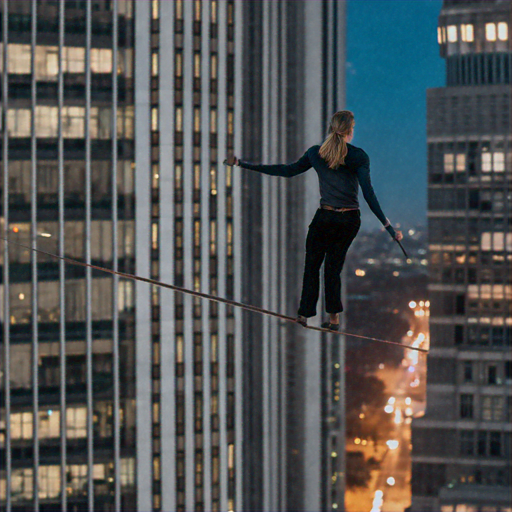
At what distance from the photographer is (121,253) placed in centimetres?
9075

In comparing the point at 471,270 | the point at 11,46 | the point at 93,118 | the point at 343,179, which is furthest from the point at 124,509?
the point at 343,179

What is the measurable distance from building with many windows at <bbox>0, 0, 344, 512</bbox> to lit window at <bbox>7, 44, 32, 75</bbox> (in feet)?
0.62

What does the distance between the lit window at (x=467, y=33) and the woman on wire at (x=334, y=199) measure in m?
124

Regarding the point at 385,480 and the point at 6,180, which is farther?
the point at 385,480

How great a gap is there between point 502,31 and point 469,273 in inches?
1477

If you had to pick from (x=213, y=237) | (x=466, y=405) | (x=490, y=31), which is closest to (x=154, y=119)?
(x=213, y=237)

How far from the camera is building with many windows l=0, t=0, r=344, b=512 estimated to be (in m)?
87.3

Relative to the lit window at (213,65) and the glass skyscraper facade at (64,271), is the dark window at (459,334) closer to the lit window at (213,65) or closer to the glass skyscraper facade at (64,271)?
the lit window at (213,65)

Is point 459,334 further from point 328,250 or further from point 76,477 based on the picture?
point 328,250

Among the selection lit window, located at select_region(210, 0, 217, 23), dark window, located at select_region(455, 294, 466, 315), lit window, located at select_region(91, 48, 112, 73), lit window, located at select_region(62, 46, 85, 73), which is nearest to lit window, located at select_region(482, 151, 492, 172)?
dark window, located at select_region(455, 294, 466, 315)

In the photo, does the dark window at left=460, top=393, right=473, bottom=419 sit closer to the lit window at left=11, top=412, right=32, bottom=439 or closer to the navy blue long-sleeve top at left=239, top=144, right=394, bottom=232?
the lit window at left=11, top=412, right=32, bottom=439

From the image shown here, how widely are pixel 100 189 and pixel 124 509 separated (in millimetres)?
31866

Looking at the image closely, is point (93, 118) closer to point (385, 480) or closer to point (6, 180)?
point (6, 180)

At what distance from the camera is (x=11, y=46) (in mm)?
88000
